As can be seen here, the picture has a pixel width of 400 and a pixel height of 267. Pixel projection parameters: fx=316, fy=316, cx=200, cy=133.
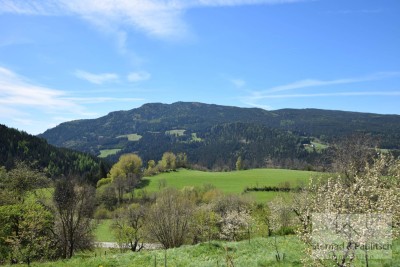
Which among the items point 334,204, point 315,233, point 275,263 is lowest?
point 275,263

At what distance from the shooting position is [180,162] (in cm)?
17562

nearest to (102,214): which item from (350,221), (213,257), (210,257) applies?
(210,257)

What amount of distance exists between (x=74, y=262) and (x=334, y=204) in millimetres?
19740

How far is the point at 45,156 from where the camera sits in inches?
6836

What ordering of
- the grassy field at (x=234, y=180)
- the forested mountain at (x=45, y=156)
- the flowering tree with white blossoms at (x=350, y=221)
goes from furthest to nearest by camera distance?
the forested mountain at (x=45, y=156), the grassy field at (x=234, y=180), the flowering tree with white blossoms at (x=350, y=221)

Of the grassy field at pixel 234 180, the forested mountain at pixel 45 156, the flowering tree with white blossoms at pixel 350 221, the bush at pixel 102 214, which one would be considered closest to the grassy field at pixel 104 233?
the bush at pixel 102 214

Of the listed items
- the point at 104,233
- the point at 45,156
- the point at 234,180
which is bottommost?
the point at 104,233

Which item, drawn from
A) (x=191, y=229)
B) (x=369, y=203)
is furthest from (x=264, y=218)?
(x=369, y=203)

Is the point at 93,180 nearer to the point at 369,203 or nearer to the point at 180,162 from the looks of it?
the point at 180,162

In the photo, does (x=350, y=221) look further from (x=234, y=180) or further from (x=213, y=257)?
(x=234, y=180)

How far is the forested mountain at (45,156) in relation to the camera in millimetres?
160913

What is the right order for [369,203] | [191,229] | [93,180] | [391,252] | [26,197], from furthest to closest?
[93,180], [191,229], [26,197], [391,252], [369,203]

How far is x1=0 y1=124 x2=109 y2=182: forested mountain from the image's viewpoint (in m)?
161

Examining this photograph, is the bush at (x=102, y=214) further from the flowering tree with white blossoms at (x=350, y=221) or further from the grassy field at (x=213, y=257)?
the flowering tree with white blossoms at (x=350, y=221)
